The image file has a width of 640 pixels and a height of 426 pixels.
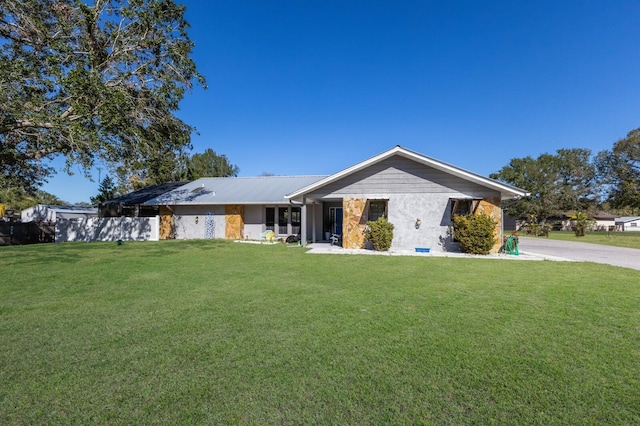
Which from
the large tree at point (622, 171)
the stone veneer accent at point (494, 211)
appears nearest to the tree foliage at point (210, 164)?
the stone veneer accent at point (494, 211)

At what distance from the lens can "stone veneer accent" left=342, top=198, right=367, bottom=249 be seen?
46.2ft

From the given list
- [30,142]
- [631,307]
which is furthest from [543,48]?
[30,142]

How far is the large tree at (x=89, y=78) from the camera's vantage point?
1306 cm

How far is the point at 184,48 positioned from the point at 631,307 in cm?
1953

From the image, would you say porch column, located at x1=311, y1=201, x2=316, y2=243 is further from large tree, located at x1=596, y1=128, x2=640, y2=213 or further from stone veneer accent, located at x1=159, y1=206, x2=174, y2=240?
large tree, located at x1=596, y1=128, x2=640, y2=213

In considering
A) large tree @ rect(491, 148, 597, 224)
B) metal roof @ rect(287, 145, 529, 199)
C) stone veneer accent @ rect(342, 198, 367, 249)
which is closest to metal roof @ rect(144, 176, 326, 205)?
stone veneer accent @ rect(342, 198, 367, 249)

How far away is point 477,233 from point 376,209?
436 centimetres

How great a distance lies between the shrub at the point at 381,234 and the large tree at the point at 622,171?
4341 cm

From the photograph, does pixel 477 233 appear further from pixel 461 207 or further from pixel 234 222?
pixel 234 222

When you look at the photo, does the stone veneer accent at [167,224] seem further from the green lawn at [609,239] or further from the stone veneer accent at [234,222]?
the green lawn at [609,239]

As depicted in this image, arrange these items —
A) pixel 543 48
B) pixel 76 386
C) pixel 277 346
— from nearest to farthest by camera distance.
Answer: pixel 76 386, pixel 277 346, pixel 543 48

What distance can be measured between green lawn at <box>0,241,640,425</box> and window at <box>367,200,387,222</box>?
758 cm

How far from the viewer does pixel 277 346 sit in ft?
11.6

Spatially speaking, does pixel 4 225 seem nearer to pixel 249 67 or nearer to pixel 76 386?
pixel 249 67
